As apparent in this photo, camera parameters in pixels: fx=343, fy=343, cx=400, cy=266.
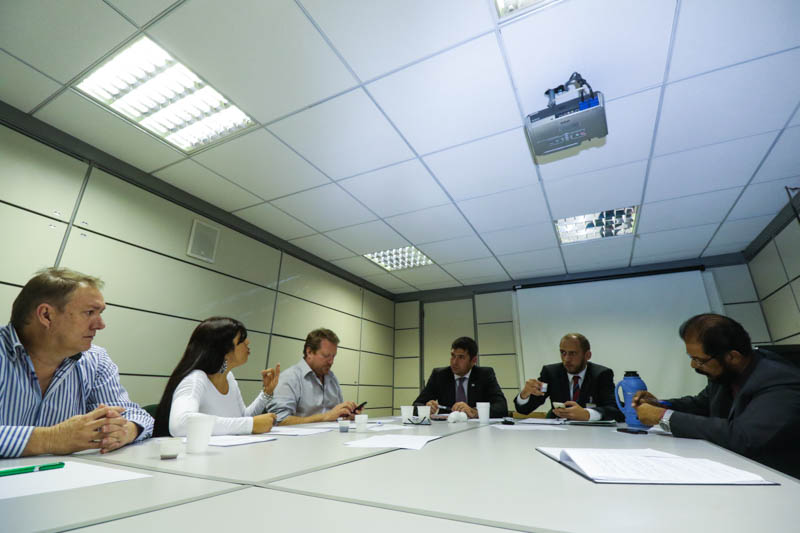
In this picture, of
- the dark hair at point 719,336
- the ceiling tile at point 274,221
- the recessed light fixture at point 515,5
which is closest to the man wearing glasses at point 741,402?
the dark hair at point 719,336

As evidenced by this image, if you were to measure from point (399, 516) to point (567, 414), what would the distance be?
2139 mm

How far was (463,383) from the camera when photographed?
3.53 metres

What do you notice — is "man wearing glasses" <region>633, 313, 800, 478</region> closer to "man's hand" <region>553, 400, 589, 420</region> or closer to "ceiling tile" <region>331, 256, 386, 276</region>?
"man's hand" <region>553, 400, 589, 420</region>

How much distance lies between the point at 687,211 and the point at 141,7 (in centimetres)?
491

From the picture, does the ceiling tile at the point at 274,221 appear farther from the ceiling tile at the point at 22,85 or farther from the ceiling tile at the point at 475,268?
the ceiling tile at the point at 475,268

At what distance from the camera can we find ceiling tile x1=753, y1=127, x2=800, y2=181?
8.72ft

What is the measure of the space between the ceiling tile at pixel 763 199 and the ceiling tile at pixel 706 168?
0.27 meters

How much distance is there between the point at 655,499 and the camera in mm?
599

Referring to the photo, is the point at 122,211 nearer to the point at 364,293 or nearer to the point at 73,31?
the point at 73,31

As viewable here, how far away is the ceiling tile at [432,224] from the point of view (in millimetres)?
3850

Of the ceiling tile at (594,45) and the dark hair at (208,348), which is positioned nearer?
the ceiling tile at (594,45)

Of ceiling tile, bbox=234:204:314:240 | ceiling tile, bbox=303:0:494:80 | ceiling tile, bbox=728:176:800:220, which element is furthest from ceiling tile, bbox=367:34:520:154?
ceiling tile, bbox=728:176:800:220

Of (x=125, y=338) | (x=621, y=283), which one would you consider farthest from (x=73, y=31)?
(x=621, y=283)

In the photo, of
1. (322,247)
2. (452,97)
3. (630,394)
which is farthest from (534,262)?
(452,97)
